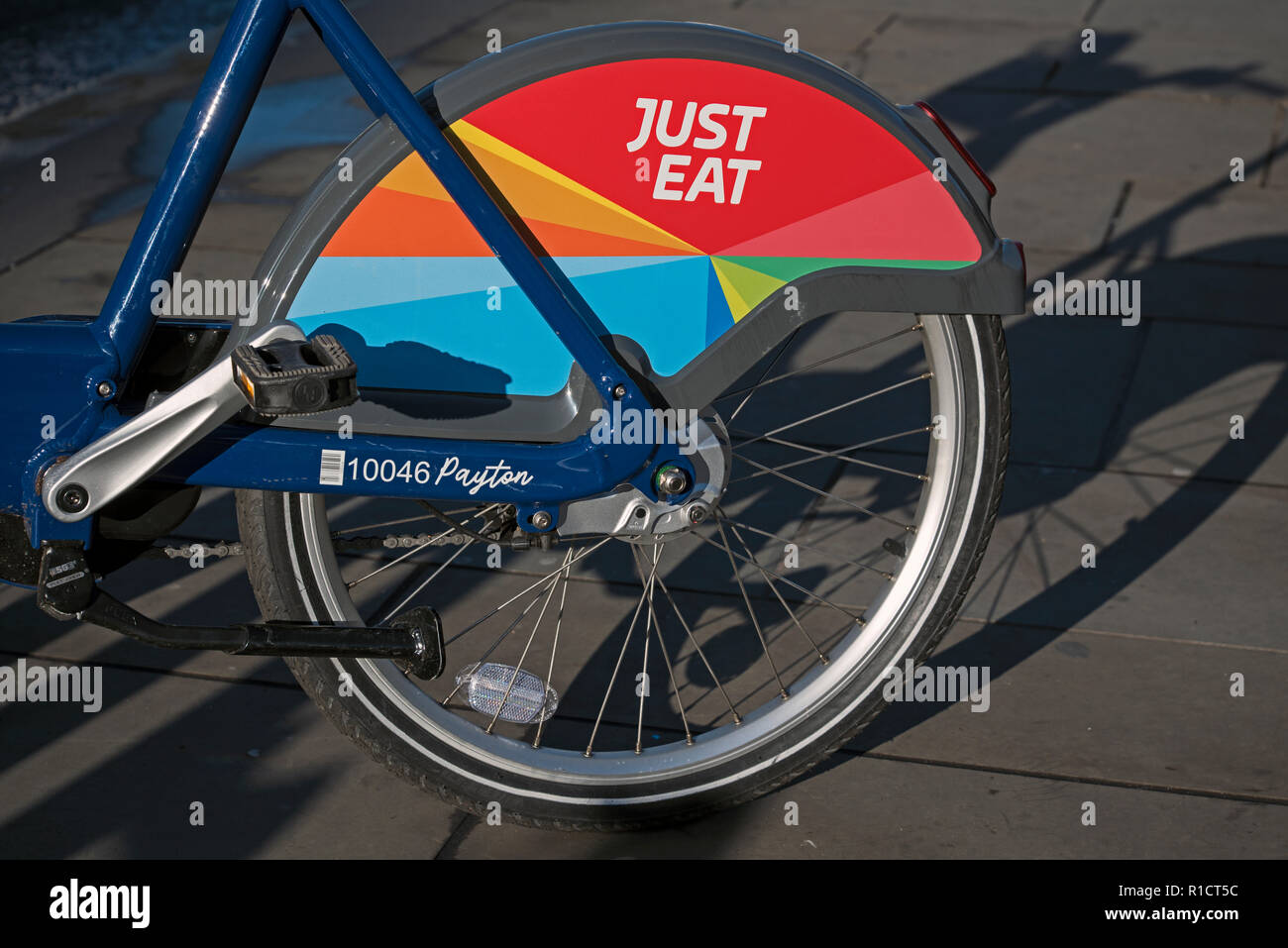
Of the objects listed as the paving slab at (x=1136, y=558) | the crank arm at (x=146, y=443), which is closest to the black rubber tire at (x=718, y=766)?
the crank arm at (x=146, y=443)

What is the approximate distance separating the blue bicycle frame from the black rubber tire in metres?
0.19

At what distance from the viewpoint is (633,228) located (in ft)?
9.18

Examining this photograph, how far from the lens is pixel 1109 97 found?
7.89 m

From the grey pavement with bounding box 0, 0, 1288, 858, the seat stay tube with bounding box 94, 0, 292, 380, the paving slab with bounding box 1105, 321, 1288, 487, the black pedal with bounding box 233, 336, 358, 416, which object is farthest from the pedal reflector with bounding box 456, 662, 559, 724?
the paving slab with bounding box 1105, 321, 1288, 487

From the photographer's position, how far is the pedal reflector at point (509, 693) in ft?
10.4

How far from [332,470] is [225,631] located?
0.34 m

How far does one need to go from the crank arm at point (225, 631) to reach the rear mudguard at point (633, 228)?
1.19ft

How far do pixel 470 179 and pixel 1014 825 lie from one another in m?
1.66

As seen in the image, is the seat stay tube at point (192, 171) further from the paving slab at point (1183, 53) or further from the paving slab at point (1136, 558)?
the paving slab at point (1183, 53)

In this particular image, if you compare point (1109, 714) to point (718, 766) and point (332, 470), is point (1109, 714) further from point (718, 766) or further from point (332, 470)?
point (332, 470)

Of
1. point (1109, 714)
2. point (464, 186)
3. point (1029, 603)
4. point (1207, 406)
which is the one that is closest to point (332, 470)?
point (464, 186)

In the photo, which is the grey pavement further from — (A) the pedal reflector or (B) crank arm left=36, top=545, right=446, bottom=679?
(B) crank arm left=36, top=545, right=446, bottom=679

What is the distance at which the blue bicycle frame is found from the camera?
2635mm
